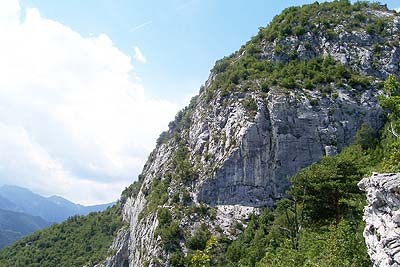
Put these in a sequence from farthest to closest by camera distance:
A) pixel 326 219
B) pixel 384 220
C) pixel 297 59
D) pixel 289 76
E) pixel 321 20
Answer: pixel 321 20, pixel 297 59, pixel 289 76, pixel 326 219, pixel 384 220

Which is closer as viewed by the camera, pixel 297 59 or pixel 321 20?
pixel 297 59

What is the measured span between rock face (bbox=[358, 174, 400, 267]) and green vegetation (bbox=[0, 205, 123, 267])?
83701mm

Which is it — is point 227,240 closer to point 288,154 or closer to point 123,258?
point 288,154

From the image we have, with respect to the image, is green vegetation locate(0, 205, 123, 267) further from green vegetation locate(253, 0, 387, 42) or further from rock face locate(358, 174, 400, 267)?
rock face locate(358, 174, 400, 267)

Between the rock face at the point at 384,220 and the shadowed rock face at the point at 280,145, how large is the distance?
49566 millimetres

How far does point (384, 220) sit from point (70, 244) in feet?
352

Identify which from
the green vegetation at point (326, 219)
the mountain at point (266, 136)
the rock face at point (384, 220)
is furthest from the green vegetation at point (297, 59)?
the rock face at point (384, 220)

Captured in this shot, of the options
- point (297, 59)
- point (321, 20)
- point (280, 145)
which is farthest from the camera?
point (321, 20)

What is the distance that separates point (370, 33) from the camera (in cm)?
8444

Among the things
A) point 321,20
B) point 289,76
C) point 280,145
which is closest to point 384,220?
point 280,145

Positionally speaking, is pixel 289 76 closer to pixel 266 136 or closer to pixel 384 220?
pixel 266 136

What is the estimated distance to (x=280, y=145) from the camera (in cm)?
6775

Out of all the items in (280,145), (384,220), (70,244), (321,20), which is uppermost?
(321,20)

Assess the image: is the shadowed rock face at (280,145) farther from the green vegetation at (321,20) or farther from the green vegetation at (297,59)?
the green vegetation at (321,20)
